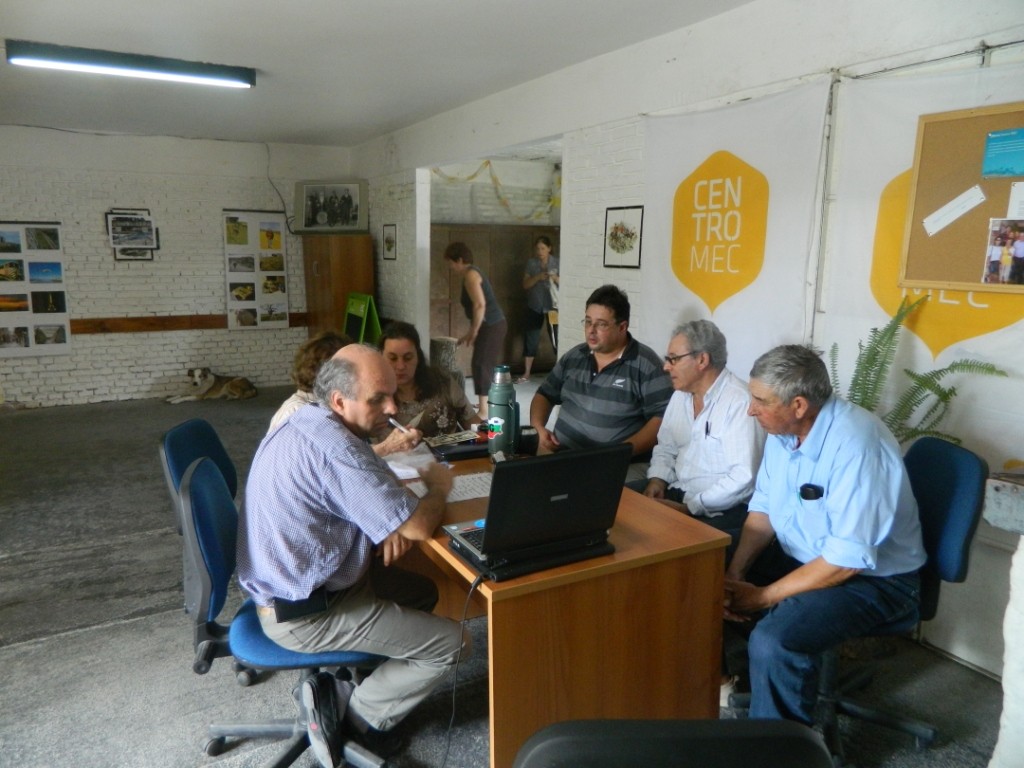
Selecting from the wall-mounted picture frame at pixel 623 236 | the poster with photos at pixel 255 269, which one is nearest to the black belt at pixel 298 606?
the wall-mounted picture frame at pixel 623 236

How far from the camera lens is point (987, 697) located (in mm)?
2520

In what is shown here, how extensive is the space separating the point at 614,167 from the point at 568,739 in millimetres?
3926

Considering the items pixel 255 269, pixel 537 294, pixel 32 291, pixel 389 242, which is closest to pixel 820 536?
pixel 389 242

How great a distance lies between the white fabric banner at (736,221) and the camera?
10.5 ft

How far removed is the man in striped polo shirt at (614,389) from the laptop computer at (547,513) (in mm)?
1311

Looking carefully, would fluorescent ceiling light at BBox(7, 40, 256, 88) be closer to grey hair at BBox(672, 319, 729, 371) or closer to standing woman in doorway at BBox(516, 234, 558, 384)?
grey hair at BBox(672, 319, 729, 371)

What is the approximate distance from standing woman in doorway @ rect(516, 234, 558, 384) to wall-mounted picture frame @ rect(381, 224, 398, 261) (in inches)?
63.1

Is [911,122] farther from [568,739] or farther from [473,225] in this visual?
[473,225]

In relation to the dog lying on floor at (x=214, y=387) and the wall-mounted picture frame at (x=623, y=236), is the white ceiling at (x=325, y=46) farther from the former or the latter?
the dog lying on floor at (x=214, y=387)

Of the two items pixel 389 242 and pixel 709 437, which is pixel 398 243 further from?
pixel 709 437

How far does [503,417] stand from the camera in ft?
8.38

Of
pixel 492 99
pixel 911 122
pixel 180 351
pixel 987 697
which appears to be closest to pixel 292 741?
pixel 987 697

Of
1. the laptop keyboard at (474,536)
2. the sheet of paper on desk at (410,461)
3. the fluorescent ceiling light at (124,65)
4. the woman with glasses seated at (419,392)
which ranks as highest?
the fluorescent ceiling light at (124,65)

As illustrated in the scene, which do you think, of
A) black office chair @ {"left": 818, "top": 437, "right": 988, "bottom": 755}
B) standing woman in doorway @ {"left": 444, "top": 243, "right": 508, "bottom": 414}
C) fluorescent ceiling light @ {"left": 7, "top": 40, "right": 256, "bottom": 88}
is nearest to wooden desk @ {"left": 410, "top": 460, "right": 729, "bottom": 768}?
black office chair @ {"left": 818, "top": 437, "right": 988, "bottom": 755}
